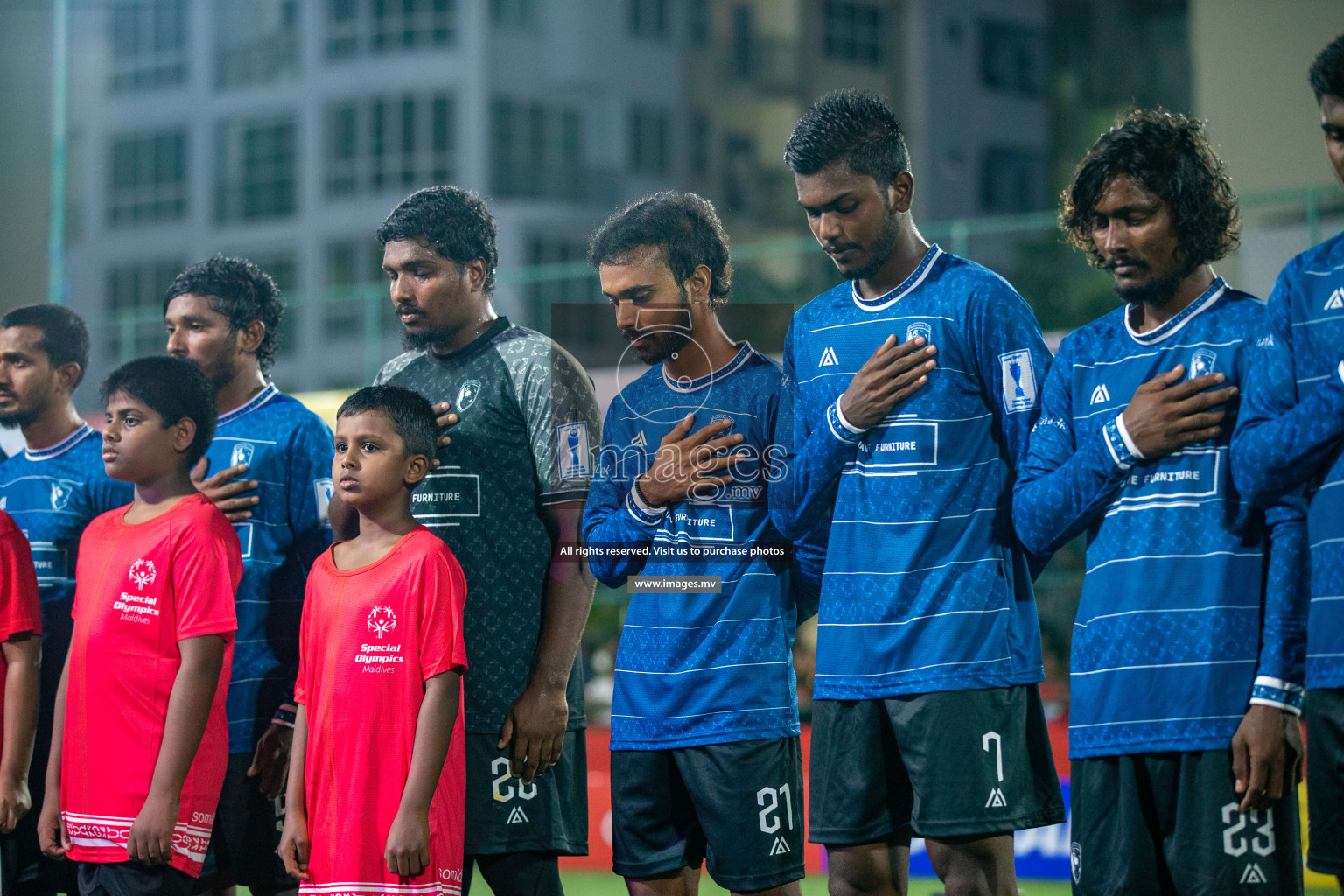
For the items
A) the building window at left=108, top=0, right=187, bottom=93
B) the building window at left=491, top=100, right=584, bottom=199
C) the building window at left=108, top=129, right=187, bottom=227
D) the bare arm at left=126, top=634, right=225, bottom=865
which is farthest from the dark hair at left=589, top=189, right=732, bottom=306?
the building window at left=108, top=0, right=187, bottom=93

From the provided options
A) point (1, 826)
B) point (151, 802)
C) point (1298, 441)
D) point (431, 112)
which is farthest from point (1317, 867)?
point (431, 112)

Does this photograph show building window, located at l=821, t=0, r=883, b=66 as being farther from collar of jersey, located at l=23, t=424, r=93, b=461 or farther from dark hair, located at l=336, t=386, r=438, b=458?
dark hair, located at l=336, t=386, r=438, b=458

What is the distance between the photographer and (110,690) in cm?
393

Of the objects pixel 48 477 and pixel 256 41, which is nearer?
pixel 48 477

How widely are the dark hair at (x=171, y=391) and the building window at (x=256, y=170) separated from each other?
29.5m

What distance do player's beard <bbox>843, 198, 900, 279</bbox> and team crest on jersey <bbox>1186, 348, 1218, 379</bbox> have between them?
0.77 metres

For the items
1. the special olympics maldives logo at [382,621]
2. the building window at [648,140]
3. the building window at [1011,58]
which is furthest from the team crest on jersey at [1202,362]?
the building window at [1011,58]

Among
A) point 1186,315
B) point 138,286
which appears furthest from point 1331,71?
point 138,286

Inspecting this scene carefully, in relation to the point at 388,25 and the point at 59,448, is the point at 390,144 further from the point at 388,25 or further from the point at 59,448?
the point at 59,448

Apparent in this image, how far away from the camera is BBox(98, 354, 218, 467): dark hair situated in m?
4.14

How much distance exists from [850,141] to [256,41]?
32996 mm

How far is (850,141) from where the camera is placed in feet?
11.5

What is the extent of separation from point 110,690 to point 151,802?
0.36 m

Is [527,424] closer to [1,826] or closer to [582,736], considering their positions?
[582,736]
